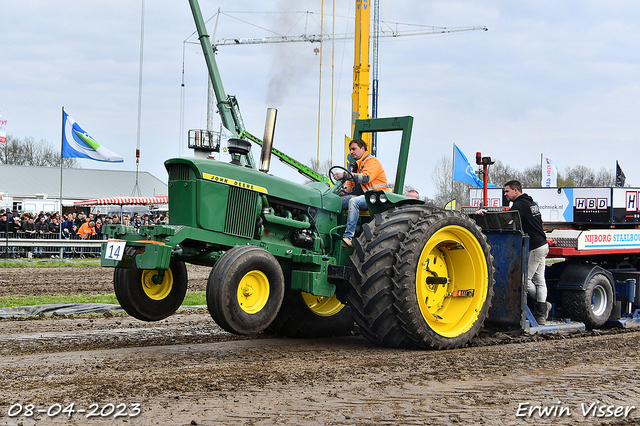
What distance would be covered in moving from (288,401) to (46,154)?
69.2 m

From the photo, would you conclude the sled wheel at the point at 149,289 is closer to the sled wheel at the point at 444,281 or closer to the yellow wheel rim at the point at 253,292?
the yellow wheel rim at the point at 253,292

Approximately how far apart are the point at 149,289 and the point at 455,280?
3295 mm

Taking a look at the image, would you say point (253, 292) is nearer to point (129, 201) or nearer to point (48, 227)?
point (48, 227)

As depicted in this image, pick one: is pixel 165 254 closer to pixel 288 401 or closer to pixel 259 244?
pixel 259 244

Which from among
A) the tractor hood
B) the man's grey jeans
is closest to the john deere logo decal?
the tractor hood

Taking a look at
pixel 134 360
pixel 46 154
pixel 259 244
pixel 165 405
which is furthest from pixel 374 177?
pixel 46 154

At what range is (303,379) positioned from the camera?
16.2ft

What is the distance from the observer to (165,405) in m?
4.07

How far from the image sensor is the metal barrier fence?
19.5 metres

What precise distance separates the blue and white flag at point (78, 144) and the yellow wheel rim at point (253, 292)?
56.5ft

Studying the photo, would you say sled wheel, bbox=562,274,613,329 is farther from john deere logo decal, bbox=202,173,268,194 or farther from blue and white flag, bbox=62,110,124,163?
blue and white flag, bbox=62,110,124,163

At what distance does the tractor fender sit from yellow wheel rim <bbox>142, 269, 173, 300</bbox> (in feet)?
17.7

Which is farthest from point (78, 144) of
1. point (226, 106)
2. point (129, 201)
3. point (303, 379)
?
point (303, 379)

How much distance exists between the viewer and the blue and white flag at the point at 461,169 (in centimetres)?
1930
